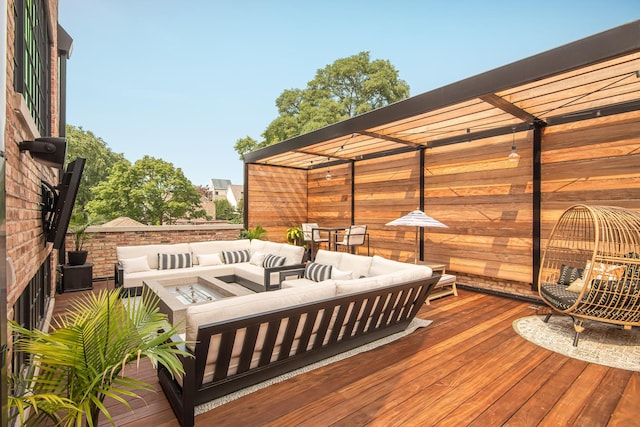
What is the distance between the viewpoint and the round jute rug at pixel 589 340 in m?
3.29

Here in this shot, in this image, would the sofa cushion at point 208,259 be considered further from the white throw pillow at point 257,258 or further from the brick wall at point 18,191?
the brick wall at point 18,191

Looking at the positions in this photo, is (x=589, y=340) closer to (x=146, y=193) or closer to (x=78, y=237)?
(x=78, y=237)

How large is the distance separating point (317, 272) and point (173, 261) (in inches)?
111

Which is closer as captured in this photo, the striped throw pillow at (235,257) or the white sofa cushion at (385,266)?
the white sofa cushion at (385,266)

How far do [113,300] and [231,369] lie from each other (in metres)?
1.30

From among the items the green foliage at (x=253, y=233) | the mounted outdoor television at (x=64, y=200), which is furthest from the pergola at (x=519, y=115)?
the mounted outdoor television at (x=64, y=200)

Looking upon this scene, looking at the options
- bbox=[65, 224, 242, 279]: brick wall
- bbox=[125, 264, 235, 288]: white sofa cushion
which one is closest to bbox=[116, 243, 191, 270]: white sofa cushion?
bbox=[125, 264, 235, 288]: white sofa cushion

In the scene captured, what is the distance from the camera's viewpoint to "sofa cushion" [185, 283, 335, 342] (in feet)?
7.22

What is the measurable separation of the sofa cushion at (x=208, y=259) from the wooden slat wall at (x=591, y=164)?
576cm

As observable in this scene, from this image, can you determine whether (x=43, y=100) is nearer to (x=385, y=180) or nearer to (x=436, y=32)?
(x=385, y=180)

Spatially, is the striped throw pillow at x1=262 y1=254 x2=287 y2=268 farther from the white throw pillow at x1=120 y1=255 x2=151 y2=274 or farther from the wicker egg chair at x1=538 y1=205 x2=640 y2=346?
the wicker egg chair at x1=538 y1=205 x2=640 y2=346

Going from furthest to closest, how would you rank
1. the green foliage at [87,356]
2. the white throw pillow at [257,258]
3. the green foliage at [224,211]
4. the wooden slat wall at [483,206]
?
the green foliage at [224,211] < the white throw pillow at [257,258] < the wooden slat wall at [483,206] < the green foliage at [87,356]

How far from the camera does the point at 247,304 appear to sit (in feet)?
7.96

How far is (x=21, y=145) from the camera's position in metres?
1.92
